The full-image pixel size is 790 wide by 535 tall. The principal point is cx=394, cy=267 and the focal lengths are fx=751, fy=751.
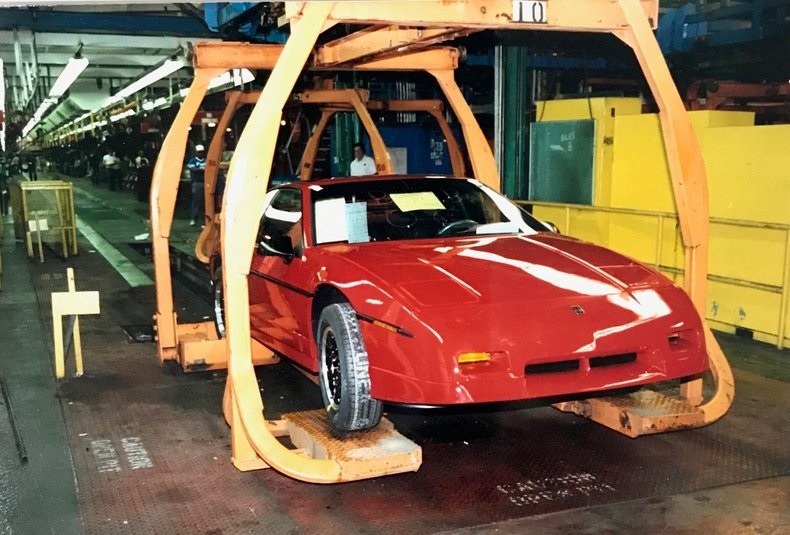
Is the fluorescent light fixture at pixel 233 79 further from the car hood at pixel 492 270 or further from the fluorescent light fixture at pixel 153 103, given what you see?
the car hood at pixel 492 270

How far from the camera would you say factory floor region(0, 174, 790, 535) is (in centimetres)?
366

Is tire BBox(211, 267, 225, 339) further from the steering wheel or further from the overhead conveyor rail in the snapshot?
the steering wheel

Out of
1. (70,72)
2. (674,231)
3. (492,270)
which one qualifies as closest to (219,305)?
(492,270)

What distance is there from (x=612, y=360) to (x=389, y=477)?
139 centimetres

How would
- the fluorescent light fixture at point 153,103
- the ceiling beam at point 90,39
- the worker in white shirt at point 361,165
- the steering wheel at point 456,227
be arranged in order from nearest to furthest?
the steering wheel at point 456,227, the worker in white shirt at point 361,165, the ceiling beam at point 90,39, the fluorescent light fixture at point 153,103

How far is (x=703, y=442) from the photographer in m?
4.65

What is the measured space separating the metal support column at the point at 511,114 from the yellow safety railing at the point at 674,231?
2.90ft

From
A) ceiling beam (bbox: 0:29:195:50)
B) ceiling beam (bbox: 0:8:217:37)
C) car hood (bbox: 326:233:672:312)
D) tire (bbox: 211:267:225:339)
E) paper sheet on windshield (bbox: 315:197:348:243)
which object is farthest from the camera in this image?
ceiling beam (bbox: 0:29:195:50)

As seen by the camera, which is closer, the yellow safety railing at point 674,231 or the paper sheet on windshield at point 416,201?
the paper sheet on windshield at point 416,201

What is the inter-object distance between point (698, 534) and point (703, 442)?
130 cm

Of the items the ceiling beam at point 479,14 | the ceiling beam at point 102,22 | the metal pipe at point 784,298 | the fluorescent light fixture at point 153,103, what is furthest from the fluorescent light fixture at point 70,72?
the metal pipe at point 784,298

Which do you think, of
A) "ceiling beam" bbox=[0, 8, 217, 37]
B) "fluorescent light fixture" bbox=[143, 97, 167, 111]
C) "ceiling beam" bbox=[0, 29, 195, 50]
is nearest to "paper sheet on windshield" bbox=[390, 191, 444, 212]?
"ceiling beam" bbox=[0, 8, 217, 37]

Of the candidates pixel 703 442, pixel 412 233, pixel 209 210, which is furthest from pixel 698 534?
pixel 209 210

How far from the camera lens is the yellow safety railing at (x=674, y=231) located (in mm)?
6695
